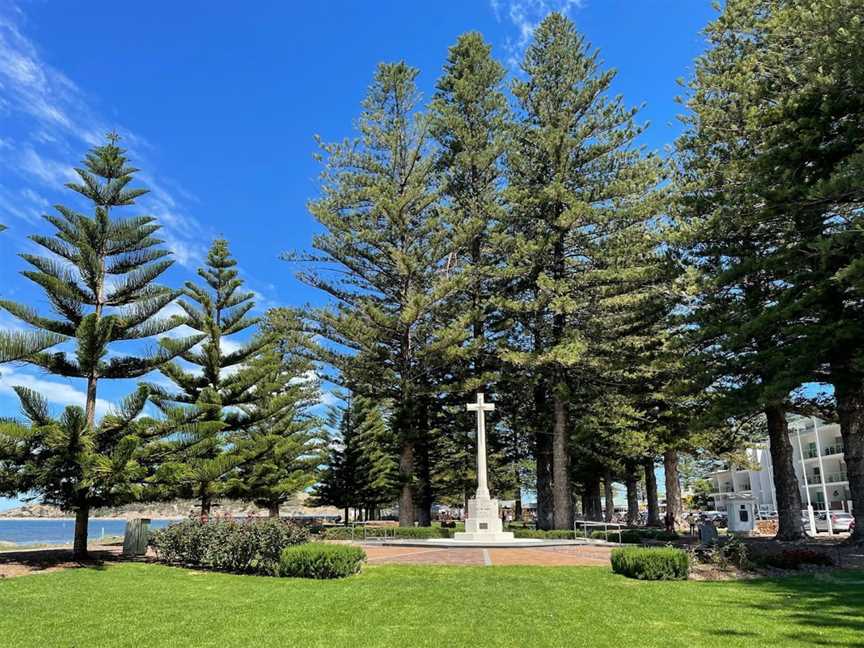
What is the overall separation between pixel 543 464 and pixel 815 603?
19.1m

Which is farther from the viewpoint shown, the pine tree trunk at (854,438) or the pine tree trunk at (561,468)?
the pine tree trunk at (561,468)

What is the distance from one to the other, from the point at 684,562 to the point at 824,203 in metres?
8.51

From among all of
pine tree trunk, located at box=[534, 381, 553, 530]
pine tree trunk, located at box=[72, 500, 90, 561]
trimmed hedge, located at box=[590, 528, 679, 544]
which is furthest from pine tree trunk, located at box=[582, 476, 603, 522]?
pine tree trunk, located at box=[72, 500, 90, 561]

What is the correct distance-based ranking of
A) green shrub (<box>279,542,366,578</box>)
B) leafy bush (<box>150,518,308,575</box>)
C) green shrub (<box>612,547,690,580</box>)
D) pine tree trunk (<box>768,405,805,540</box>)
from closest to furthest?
green shrub (<box>612,547,690,580</box>)
green shrub (<box>279,542,366,578</box>)
leafy bush (<box>150,518,308,575</box>)
pine tree trunk (<box>768,405,805,540</box>)

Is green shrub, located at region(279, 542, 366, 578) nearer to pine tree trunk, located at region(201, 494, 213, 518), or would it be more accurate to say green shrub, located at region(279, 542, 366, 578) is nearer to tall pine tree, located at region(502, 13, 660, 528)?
pine tree trunk, located at region(201, 494, 213, 518)

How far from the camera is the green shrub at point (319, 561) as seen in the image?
35.3ft

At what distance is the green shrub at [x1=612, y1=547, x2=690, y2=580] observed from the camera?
403 inches

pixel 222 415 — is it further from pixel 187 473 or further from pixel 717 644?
pixel 717 644

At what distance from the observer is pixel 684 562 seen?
1029 cm

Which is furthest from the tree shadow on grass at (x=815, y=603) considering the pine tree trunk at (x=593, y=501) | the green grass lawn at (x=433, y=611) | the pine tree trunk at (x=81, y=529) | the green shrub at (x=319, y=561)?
the pine tree trunk at (x=593, y=501)

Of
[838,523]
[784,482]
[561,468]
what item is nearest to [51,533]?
[561,468]

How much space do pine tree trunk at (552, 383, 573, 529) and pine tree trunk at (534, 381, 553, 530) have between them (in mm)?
2627

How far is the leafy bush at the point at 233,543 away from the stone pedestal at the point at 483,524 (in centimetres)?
703

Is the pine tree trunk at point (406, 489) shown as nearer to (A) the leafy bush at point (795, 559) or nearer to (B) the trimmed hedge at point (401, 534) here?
(B) the trimmed hedge at point (401, 534)
